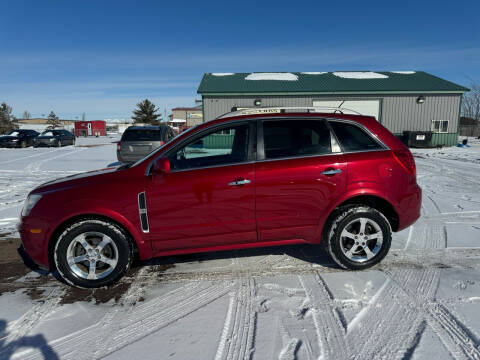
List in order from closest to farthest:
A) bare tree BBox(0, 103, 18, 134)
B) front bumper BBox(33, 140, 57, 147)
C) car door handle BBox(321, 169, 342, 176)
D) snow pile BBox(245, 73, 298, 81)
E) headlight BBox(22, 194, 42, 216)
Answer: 1. headlight BBox(22, 194, 42, 216)
2. car door handle BBox(321, 169, 342, 176)
3. snow pile BBox(245, 73, 298, 81)
4. front bumper BBox(33, 140, 57, 147)
5. bare tree BBox(0, 103, 18, 134)

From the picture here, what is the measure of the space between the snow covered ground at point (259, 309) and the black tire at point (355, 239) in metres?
0.14

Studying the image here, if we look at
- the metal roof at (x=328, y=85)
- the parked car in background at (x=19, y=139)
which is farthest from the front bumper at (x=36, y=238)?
the parked car in background at (x=19, y=139)

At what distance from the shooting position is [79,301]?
2936 millimetres

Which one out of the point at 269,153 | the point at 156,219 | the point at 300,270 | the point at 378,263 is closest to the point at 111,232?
the point at 156,219

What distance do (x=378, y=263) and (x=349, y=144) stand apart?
150cm

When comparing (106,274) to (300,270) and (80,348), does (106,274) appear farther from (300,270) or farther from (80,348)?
(300,270)

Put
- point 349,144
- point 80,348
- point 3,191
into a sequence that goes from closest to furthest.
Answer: point 80,348, point 349,144, point 3,191

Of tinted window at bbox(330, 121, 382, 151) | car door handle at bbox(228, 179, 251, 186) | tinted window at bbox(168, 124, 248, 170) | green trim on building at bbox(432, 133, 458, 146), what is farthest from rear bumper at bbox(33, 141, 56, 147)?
green trim on building at bbox(432, 133, 458, 146)

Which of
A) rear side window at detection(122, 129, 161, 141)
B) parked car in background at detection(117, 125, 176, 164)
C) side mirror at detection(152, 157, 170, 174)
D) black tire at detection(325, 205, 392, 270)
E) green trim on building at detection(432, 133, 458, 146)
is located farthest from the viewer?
green trim on building at detection(432, 133, 458, 146)

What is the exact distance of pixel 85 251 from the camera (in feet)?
10.4

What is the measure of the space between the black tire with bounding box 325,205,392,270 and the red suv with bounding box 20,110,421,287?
0.01 meters

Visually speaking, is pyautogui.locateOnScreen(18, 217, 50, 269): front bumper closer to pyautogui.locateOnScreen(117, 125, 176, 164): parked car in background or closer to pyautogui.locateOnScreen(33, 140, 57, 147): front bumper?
pyautogui.locateOnScreen(117, 125, 176, 164): parked car in background

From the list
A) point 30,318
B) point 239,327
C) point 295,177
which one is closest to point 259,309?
point 239,327

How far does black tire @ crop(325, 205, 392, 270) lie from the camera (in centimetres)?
331
